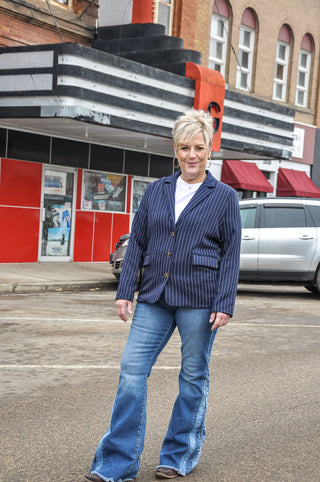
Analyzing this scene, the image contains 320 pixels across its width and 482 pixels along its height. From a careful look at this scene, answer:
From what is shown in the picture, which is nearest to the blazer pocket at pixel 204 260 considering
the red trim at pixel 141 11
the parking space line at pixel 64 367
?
the parking space line at pixel 64 367

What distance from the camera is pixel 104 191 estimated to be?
64.5 feet

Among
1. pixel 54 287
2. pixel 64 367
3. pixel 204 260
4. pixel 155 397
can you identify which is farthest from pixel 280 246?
pixel 204 260

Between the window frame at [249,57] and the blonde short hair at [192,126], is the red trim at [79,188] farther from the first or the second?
the blonde short hair at [192,126]

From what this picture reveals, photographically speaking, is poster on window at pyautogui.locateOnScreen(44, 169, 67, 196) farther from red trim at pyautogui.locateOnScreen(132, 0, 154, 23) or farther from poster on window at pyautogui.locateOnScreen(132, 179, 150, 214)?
red trim at pyautogui.locateOnScreen(132, 0, 154, 23)

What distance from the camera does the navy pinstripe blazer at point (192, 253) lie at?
3770 mm

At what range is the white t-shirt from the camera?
3879 mm

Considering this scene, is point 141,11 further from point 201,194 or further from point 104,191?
point 201,194

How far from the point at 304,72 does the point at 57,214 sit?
1345 centimetres

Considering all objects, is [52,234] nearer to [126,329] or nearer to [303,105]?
[126,329]

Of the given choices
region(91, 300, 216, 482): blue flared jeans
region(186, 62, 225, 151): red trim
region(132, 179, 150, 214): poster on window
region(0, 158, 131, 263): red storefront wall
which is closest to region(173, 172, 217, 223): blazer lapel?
region(91, 300, 216, 482): blue flared jeans

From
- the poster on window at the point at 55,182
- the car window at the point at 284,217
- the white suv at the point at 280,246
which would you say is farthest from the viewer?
the poster on window at the point at 55,182

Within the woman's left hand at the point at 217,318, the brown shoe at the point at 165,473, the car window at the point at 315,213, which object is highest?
the car window at the point at 315,213

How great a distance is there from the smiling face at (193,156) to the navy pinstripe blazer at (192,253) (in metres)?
0.08

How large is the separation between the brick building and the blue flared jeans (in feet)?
37.1
